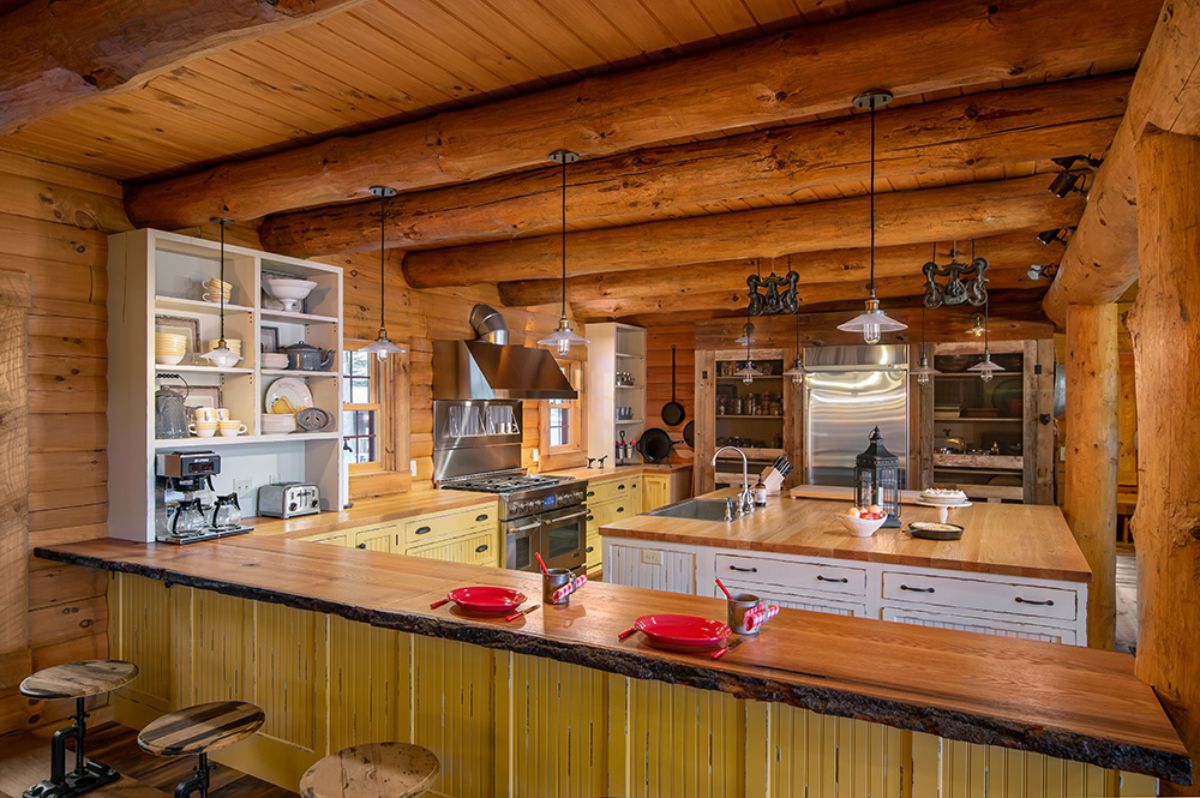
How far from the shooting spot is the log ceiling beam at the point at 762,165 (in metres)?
2.71

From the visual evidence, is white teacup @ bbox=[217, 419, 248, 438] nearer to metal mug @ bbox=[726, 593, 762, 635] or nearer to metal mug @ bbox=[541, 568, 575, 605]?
metal mug @ bbox=[541, 568, 575, 605]

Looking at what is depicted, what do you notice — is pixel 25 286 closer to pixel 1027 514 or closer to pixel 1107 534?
pixel 1027 514

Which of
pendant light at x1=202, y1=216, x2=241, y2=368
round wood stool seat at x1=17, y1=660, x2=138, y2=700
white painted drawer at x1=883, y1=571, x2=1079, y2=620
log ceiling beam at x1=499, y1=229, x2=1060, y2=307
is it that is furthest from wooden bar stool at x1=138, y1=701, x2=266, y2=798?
log ceiling beam at x1=499, y1=229, x2=1060, y2=307

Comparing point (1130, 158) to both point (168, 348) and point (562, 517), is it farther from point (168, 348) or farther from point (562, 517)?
point (562, 517)

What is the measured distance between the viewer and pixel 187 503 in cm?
363

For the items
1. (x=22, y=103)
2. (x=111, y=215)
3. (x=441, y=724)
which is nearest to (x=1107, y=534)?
(x=441, y=724)

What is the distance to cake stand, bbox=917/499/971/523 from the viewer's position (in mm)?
4261

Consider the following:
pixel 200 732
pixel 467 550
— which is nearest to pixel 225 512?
pixel 467 550

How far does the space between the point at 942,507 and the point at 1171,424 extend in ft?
9.00

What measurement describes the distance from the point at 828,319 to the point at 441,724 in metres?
5.64

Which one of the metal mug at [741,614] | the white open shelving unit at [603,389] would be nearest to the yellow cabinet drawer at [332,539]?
the metal mug at [741,614]

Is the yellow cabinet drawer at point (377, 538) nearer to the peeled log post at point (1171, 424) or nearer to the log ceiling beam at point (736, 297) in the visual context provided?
the log ceiling beam at point (736, 297)

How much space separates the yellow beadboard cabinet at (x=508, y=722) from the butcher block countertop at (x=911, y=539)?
1.56 meters

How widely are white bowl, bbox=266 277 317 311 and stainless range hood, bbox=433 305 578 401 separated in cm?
158
